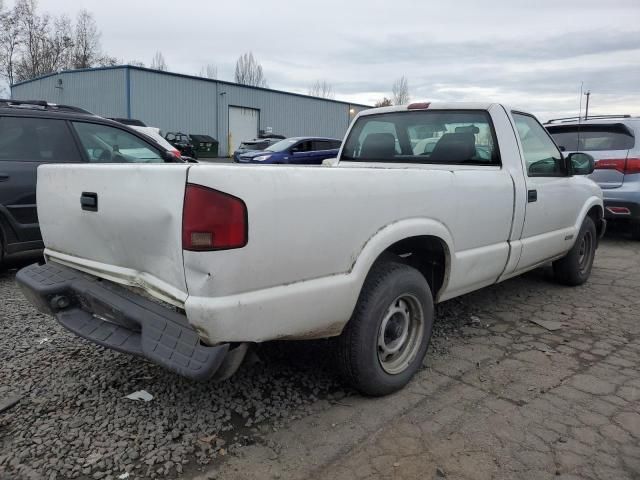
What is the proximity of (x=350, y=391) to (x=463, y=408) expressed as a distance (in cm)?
63

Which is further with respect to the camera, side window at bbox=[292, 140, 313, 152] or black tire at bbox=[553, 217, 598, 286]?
side window at bbox=[292, 140, 313, 152]

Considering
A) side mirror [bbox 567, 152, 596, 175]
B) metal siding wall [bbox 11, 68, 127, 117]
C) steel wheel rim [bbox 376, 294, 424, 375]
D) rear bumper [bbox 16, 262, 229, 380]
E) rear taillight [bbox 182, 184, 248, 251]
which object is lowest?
steel wheel rim [bbox 376, 294, 424, 375]

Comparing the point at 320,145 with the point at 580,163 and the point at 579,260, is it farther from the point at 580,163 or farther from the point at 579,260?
the point at 580,163

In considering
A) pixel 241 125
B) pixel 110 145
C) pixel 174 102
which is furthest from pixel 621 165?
pixel 241 125

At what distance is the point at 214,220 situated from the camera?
2045 millimetres

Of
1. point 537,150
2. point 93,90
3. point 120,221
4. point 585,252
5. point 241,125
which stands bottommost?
point 585,252

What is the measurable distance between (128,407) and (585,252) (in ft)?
15.6

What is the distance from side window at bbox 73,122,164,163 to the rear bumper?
2.48 m

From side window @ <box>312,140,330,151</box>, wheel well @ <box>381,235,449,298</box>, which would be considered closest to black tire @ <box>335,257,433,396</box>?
wheel well @ <box>381,235,449,298</box>

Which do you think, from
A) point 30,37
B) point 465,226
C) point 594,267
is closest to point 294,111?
point 30,37

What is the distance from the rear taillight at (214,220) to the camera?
2047 mm

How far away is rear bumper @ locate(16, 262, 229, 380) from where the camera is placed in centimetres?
218

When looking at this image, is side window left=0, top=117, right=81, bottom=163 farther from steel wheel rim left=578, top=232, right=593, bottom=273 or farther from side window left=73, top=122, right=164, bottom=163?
steel wheel rim left=578, top=232, right=593, bottom=273

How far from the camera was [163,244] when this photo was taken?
2242 millimetres
